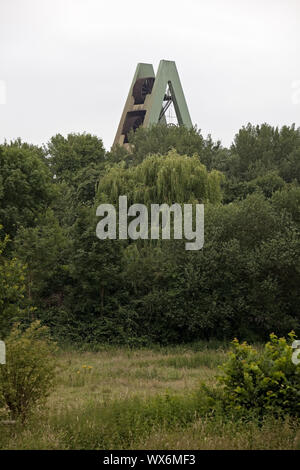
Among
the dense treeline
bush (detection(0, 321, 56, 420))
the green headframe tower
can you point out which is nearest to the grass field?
bush (detection(0, 321, 56, 420))

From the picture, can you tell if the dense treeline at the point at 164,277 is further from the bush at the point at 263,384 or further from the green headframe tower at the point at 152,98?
the green headframe tower at the point at 152,98

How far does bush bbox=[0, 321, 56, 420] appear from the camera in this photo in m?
9.43

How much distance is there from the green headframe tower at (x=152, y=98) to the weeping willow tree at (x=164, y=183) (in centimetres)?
2593

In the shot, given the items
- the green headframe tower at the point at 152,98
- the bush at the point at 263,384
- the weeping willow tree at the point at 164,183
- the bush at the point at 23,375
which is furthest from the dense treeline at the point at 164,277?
the green headframe tower at the point at 152,98

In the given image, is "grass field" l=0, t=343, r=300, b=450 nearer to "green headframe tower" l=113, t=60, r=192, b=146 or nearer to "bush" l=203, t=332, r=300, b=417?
"bush" l=203, t=332, r=300, b=417

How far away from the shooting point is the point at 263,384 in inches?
354

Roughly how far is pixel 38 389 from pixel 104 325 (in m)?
16.3

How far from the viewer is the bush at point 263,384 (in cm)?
895

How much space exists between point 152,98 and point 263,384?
51.5 m

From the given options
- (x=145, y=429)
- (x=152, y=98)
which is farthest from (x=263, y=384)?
(x=152, y=98)

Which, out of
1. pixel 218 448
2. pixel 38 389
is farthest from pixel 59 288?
pixel 218 448

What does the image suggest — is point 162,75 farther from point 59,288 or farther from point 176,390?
point 176,390

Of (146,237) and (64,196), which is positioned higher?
(64,196)

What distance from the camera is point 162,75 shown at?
193ft
